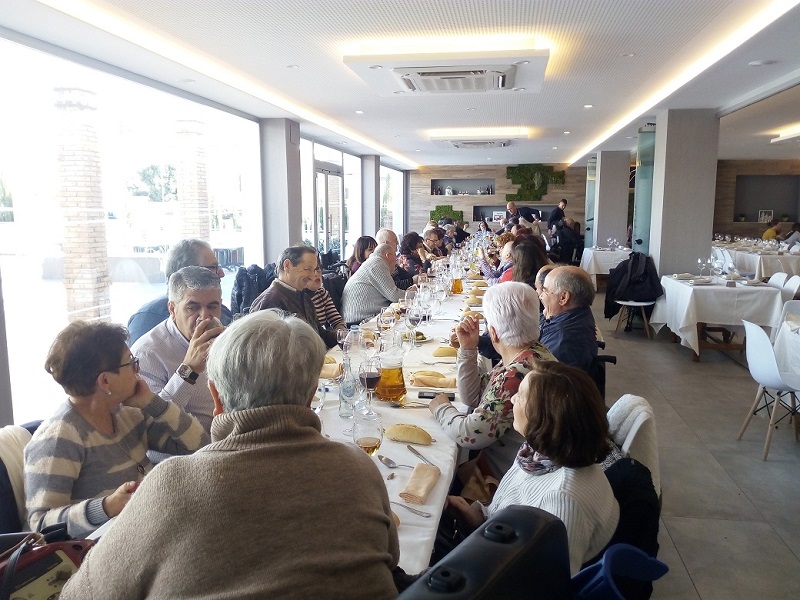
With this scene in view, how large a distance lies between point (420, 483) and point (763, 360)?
3.26 m

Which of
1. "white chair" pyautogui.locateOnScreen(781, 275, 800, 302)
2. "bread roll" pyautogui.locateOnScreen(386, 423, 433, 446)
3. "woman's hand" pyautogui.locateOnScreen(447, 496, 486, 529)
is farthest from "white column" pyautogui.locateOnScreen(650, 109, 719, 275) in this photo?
"woman's hand" pyautogui.locateOnScreen(447, 496, 486, 529)

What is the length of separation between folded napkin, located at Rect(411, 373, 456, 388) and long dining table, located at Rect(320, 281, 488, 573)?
4 cm

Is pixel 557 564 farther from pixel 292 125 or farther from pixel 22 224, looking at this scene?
pixel 292 125

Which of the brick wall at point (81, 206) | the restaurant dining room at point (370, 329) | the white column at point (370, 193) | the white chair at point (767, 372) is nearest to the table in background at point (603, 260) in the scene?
the restaurant dining room at point (370, 329)

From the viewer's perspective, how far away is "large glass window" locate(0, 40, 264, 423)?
4.38 meters

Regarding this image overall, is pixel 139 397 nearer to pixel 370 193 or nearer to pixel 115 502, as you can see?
pixel 115 502

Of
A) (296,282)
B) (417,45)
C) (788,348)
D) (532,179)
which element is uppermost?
(417,45)

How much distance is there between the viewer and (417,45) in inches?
202

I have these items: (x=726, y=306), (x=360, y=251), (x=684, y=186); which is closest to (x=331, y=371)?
(x=360, y=251)

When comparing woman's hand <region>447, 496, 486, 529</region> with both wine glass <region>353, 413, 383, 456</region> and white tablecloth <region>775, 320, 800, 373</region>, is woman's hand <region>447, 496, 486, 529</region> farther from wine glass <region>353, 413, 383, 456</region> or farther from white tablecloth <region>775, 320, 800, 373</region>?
white tablecloth <region>775, 320, 800, 373</region>

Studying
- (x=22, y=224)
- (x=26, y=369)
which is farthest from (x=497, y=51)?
(x=26, y=369)

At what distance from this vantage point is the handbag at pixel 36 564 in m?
1.13

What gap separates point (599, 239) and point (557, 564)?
1331cm

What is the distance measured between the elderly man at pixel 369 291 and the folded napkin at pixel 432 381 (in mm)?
2440
